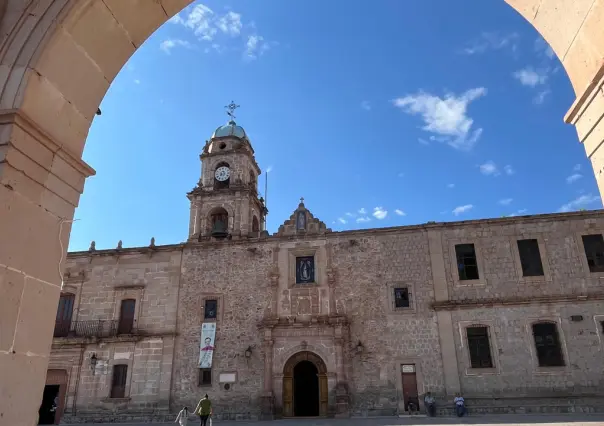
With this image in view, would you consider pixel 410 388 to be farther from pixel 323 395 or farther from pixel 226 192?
pixel 226 192

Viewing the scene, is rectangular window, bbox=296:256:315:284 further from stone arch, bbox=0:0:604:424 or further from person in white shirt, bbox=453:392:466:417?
stone arch, bbox=0:0:604:424

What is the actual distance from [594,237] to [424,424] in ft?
35.3

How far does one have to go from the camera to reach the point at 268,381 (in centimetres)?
1948

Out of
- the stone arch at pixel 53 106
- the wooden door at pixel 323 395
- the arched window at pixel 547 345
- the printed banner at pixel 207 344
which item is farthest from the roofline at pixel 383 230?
the stone arch at pixel 53 106

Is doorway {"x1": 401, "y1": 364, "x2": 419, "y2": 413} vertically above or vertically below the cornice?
below

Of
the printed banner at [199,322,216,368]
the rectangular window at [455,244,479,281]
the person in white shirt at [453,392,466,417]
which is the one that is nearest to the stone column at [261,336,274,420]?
the printed banner at [199,322,216,368]

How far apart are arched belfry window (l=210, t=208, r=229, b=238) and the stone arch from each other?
2170 centimetres

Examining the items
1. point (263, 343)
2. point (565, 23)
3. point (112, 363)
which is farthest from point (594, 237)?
point (112, 363)

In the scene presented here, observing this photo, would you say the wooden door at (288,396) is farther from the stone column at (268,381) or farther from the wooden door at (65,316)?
the wooden door at (65,316)

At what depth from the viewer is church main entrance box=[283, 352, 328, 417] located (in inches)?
762

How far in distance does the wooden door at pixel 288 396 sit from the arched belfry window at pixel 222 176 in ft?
37.4

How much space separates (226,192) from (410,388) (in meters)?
13.5

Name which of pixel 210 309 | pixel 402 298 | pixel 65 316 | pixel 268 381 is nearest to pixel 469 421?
pixel 402 298

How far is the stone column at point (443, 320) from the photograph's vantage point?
18.3 meters
